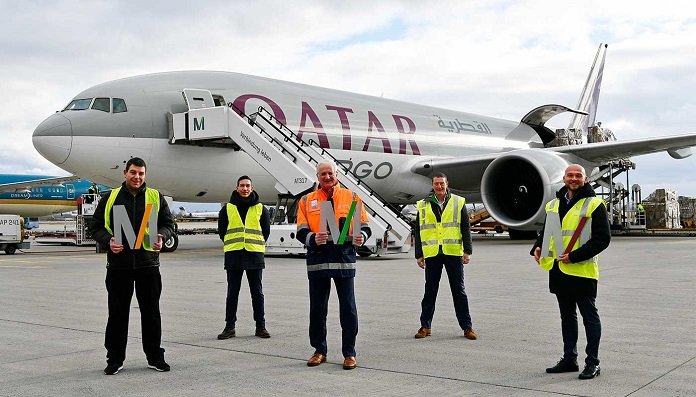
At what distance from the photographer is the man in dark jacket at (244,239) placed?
5.90 m

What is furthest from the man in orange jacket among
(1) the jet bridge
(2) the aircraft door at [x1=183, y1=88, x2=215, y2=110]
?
(2) the aircraft door at [x1=183, y1=88, x2=215, y2=110]

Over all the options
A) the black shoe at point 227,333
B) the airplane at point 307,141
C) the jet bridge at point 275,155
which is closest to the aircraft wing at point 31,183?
the airplane at point 307,141

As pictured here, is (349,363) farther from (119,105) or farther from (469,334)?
(119,105)

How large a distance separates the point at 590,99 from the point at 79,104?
19513 millimetres

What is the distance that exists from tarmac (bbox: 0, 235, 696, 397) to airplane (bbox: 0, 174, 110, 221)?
28857mm

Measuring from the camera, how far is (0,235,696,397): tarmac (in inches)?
157

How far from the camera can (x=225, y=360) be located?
4.71 metres

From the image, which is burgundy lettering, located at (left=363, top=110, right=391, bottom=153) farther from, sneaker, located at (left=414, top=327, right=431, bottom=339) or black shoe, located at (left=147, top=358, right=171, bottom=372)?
black shoe, located at (left=147, top=358, right=171, bottom=372)

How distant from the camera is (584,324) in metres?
4.38

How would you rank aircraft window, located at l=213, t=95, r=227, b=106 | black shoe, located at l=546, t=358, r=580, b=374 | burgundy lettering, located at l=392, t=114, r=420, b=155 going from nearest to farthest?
black shoe, located at l=546, t=358, r=580, b=374
aircraft window, located at l=213, t=95, r=227, b=106
burgundy lettering, located at l=392, t=114, r=420, b=155

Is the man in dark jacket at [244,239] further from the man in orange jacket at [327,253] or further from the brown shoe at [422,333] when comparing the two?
the brown shoe at [422,333]

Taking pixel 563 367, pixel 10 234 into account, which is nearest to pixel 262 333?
pixel 563 367

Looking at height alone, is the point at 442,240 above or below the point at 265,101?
below

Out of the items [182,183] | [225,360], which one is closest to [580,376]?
[225,360]
